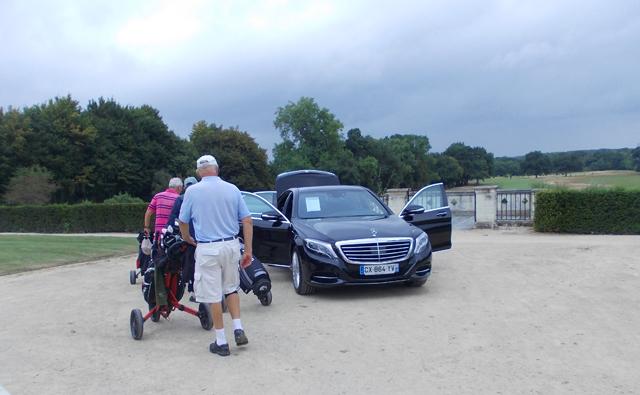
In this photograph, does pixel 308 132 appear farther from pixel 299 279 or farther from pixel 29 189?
pixel 299 279

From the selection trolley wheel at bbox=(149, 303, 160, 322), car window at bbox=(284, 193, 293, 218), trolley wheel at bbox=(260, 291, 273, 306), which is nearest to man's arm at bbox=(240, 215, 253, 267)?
trolley wheel at bbox=(149, 303, 160, 322)

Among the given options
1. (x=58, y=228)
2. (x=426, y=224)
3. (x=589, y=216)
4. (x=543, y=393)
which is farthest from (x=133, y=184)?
(x=543, y=393)

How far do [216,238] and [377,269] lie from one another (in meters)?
3.22

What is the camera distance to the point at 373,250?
8.88 meters

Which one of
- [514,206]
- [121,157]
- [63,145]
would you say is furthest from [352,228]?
[121,157]

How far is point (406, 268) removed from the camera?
8.93 m

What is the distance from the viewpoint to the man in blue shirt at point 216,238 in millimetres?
6176

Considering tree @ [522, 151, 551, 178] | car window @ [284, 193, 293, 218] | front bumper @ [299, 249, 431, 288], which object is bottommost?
front bumper @ [299, 249, 431, 288]

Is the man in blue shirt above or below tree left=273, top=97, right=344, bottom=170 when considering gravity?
below

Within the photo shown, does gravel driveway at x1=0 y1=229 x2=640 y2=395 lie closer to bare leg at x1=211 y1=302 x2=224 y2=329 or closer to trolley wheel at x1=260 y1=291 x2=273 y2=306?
trolley wheel at x1=260 y1=291 x2=273 y2=306

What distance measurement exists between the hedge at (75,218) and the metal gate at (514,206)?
721 inches

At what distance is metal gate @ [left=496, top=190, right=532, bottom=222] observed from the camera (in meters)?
21.4

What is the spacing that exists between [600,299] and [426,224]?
331 centimetres

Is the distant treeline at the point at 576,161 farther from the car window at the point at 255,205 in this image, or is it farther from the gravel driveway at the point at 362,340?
the gravel driveway at the point at 362,340
